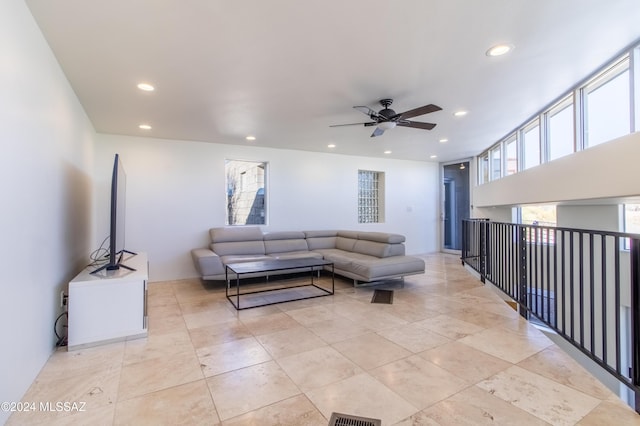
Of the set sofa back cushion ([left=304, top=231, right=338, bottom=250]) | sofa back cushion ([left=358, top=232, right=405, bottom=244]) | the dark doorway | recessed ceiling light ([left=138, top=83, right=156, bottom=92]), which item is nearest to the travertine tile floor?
sofa back cushion ([left=358, top=232, right=405, bottom=244])

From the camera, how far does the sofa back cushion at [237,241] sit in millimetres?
5305

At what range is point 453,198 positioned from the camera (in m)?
8.36

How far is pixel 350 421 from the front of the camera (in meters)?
1.68

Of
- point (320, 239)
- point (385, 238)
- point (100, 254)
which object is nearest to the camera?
point (100, 254)

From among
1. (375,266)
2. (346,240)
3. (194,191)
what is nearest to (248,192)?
(194,191)

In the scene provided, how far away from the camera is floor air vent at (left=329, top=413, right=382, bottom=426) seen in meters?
1.65

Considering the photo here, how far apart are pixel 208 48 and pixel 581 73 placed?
3.67 metres

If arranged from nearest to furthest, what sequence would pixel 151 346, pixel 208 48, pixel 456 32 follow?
pixel 456 32 < pixel 208 48 < pixel 151 346

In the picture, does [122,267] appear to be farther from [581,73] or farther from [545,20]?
[581,73]

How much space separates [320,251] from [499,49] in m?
4.31

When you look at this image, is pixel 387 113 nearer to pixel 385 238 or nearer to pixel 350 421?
pixel 385 238

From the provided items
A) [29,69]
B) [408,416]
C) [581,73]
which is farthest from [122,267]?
[581,73]

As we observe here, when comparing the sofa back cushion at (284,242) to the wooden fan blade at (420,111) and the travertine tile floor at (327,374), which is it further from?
the wooden fan blade at (420,111)

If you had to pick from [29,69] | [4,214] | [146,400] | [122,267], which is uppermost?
[29,69]
